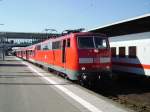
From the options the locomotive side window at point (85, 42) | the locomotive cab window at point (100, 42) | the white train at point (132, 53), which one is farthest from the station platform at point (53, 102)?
the white train at point (132, 53)

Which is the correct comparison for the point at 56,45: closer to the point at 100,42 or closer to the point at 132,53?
the point at 132,53

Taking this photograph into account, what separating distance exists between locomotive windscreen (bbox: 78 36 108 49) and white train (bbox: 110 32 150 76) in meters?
2.15

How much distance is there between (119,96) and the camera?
17.8 meters

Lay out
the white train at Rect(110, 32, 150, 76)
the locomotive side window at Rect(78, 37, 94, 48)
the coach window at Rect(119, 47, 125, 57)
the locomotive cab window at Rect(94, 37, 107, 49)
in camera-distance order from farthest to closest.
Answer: the coach window at Rect(119, 47, 125, 57)
the white train at Rect(110, 32, 150, 76)
the locomotive cab window at Rect(94, 37, 107, 49)
the locomotive side window at Rect(78, 37, 94, 48)

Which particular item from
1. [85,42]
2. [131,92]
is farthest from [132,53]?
[85,42]

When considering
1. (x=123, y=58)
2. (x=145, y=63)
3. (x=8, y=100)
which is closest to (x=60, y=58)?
(x=123, y=58)

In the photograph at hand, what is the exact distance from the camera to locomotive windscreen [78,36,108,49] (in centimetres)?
1958

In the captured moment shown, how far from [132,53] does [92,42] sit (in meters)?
3.46

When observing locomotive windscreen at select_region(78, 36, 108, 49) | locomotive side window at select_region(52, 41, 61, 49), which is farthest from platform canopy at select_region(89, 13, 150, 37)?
locomotive side window at select_region(52, 41, 61, 49)

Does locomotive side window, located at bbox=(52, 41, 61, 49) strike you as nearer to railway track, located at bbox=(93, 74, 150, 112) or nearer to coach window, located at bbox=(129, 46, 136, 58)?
railway track, located at bbox=(93, 74, 150, 112)

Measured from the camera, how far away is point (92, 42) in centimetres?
1978

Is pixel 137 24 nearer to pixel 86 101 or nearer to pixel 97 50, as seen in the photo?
pixel 97 50

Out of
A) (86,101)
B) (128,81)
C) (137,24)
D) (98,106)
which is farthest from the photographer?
(128,81)

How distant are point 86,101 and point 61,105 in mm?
Answer: 1279
